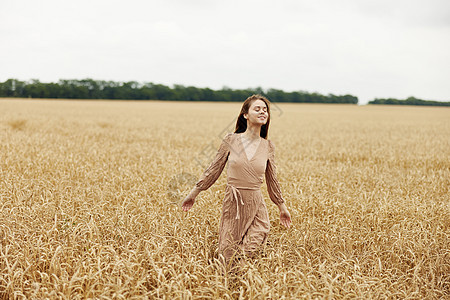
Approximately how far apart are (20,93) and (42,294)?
7742 centimetres

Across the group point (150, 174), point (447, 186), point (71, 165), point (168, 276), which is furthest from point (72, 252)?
point (447, 186)

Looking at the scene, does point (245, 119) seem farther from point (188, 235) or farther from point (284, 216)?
point (188, 235)

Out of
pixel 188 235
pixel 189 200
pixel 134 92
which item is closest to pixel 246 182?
pixel 189 200

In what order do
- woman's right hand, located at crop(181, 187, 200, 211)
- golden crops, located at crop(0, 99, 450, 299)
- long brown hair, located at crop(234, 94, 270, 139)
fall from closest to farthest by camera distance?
golden crops, located at crop(0, 99, 450, 299) → long brown hair, located at crop(234, 94, 270, 139) → woman's right hand, located at crop(181, 187, 200, 211)

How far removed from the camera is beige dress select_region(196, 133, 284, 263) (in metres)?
2.94

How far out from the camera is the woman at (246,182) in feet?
9.63

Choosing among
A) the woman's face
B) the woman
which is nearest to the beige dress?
the woman

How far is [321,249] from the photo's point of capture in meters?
3.28

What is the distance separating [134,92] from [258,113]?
73.1 m

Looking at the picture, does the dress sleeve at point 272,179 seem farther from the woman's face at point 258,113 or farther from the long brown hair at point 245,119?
the woman's face at point 258,113

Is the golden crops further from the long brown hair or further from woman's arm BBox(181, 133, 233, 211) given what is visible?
the long brown hair

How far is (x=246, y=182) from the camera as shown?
295 cm

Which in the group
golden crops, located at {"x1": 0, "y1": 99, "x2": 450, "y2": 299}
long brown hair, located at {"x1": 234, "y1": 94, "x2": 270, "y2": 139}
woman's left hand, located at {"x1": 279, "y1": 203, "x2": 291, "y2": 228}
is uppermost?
long brown hair, located at {"x1": 234, "y1": 94, "x2": 270, "y2": 139}

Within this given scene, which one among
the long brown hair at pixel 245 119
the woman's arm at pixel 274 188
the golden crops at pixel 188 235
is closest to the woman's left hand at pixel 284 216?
the woman's arm at pixel 274 188
